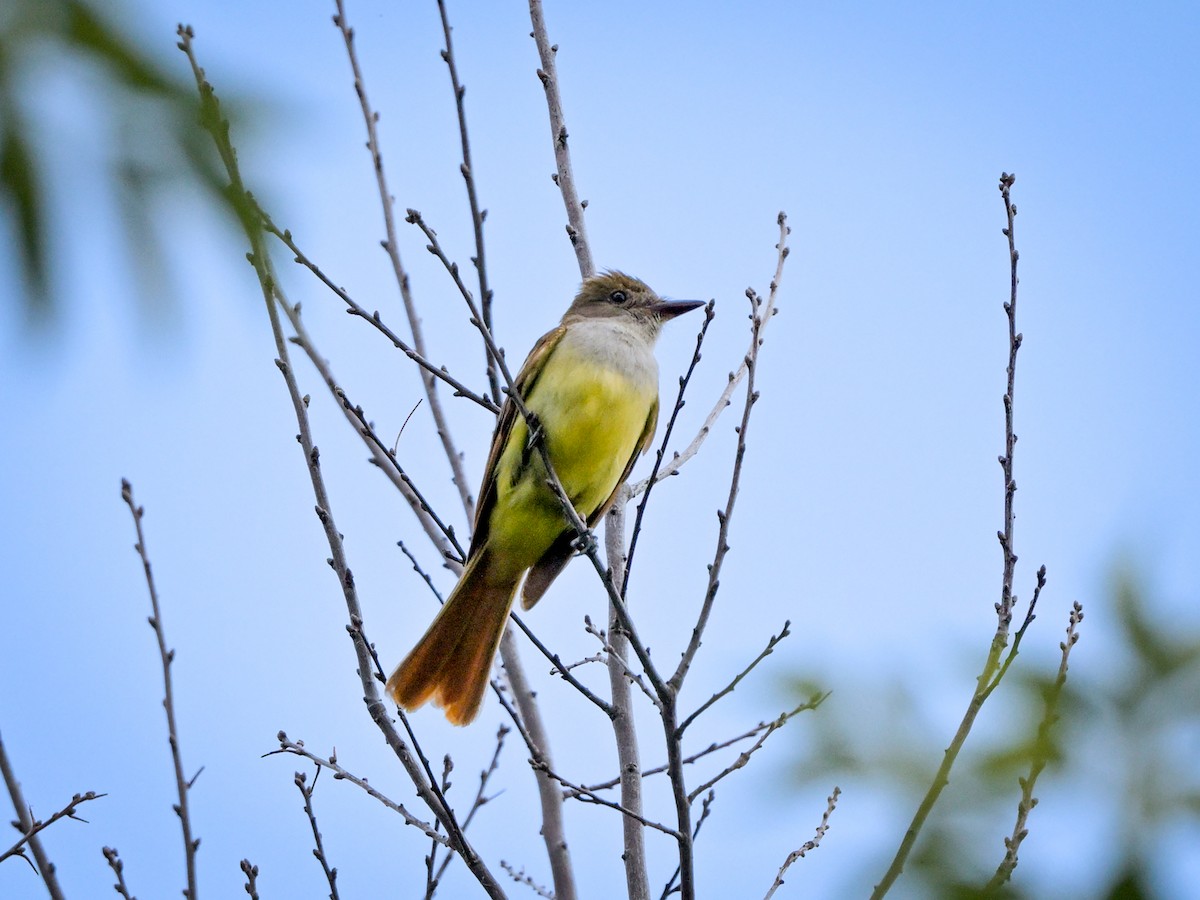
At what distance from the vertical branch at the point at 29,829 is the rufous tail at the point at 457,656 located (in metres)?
1.82

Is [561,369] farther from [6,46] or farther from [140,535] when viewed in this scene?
[6,46]

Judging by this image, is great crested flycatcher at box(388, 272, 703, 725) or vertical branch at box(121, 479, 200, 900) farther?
great crested flycatcher at box(388, 272, 703, 725)

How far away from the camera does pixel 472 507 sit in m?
5.79

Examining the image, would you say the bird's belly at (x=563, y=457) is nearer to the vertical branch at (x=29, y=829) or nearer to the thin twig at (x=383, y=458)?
the thin twig at (x=383, y=458)

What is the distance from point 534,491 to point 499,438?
30 centimetres

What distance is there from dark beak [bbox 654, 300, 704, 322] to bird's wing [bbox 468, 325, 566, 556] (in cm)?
82

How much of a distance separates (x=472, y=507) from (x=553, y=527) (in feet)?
1.40

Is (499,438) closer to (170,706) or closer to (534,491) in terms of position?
(534,491)

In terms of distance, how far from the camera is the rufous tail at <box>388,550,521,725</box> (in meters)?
5.45

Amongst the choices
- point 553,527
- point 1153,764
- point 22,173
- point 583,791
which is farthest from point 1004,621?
point 22,173

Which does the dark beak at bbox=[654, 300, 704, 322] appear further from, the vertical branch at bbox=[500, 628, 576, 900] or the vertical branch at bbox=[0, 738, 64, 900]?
the vertical branch at bbox=[0, 738, 64, 900]

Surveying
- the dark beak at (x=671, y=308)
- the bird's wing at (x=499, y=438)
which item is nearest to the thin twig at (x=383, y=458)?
the bird's wing at (x=499, y=438)

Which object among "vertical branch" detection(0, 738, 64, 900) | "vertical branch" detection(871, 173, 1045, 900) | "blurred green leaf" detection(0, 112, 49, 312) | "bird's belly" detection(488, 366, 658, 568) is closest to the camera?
"blurred green leaf" detection(0, 112, 49, 312)

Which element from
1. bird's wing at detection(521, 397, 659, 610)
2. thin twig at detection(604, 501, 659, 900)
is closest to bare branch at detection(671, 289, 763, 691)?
thin twig at detection(604, 501, 659, 900)
